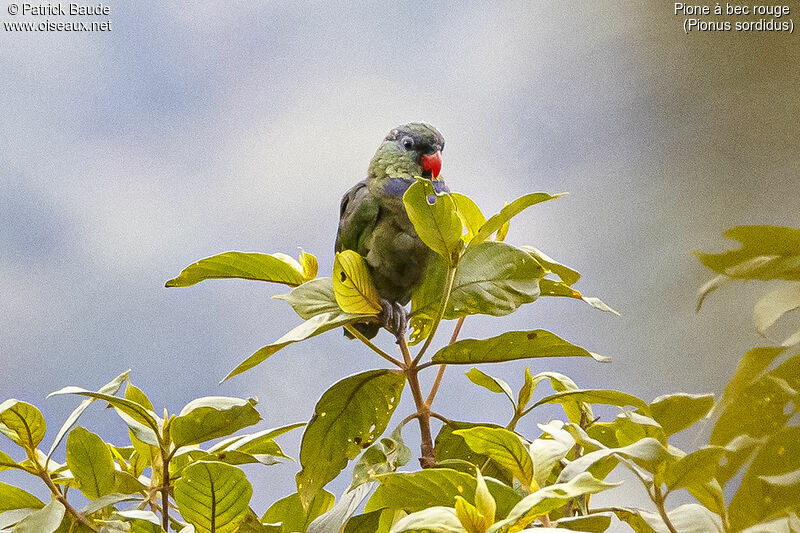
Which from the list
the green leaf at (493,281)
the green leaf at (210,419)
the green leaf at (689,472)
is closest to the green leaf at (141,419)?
the green leaf at (210,419)

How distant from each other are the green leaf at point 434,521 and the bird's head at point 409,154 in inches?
18.3

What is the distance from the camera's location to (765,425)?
0.47 feet

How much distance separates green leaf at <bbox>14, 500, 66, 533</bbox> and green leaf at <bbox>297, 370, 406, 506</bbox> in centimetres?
15

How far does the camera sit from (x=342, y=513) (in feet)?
1.30

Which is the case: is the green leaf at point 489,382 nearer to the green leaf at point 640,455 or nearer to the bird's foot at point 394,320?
the bird's foot at point 394,320

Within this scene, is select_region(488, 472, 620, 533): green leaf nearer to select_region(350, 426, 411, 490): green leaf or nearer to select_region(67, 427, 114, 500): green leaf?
select_region(350, 426, 411, 490): green leaf

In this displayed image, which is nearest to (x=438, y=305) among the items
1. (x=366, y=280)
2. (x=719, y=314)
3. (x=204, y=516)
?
(x=366, y=280)

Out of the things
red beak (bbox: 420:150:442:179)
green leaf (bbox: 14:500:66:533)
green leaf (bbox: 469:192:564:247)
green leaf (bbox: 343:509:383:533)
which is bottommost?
green leaf (bbox: 343:509:383:533)

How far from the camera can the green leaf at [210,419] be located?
45cm

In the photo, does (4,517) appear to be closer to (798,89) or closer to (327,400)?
(327,400)

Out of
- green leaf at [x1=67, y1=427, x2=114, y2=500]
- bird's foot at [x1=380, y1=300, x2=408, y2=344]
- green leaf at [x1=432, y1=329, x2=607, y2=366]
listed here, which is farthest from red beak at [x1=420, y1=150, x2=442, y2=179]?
green leaf at [x1=67, y1=427, x2=114, y2=500]

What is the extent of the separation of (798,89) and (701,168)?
0.04 metres

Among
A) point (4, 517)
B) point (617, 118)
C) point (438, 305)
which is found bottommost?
point (4, 517)

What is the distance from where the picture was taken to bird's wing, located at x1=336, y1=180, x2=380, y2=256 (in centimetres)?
66
